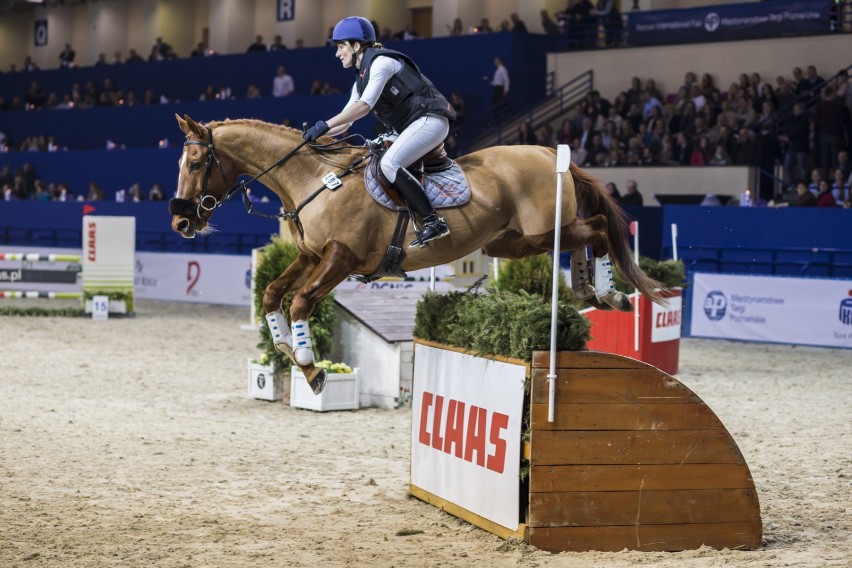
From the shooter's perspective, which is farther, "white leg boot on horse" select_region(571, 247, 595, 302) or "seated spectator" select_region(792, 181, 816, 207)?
"seated spectator" select_region(792, 181, 816, 207)

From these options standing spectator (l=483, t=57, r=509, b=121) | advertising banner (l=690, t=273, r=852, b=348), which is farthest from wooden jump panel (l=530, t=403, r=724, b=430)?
standing spectator (l=483, t=57, r=509, b=121)

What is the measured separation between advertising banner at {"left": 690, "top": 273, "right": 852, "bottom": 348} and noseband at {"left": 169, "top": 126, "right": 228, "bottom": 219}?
10.4m

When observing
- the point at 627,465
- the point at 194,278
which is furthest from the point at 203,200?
the point at 194,278

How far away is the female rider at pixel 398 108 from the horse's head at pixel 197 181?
0.58m

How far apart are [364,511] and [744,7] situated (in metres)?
15.3

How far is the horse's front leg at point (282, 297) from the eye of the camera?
6.03 metres

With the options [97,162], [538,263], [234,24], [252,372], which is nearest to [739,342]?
[538,263]

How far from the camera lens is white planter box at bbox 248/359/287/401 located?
10.2 metres

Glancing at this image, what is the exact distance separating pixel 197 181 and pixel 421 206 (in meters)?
1.32

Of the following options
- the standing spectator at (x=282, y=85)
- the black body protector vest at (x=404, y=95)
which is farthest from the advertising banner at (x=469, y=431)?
the standing spectator at (x=282, y=85)

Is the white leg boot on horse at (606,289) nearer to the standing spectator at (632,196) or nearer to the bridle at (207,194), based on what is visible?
the bridle at (207,194)

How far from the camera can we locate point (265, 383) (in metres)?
10.2

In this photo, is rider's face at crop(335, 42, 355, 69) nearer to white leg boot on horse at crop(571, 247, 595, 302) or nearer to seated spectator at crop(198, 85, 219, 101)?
white leg boot on horse at crop(571, 247, 595, 302)

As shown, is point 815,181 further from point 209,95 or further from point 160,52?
point 160,52
